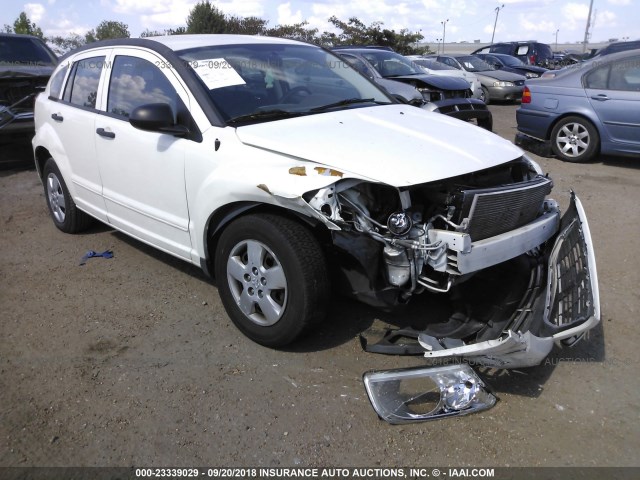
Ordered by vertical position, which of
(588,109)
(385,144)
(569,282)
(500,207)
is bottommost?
(569,282)

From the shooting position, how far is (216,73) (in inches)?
146

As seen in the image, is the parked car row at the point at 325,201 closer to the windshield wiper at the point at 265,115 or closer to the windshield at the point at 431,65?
the windshield wiper at the point at 265,115

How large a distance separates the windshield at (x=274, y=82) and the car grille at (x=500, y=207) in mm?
1412

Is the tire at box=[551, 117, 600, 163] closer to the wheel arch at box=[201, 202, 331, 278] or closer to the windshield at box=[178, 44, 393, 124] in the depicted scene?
the windshield at box=[178, 44, 393, 124]

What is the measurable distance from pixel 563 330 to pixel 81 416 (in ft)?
8.32

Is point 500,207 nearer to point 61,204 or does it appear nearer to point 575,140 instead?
point 61,204

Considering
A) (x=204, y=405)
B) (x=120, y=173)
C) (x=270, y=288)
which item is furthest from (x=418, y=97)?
(x=204, y=405)

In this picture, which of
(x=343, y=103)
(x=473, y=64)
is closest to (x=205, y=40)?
(x=343, y=103)

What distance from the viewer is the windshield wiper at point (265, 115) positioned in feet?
11.5

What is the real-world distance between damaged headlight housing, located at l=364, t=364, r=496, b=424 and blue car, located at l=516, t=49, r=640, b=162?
6013mm

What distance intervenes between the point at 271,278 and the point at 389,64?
28.3 feet

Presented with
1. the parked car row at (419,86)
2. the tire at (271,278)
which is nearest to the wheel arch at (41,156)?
the tire at (271,278)

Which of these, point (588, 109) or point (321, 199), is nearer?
point (321, 199)

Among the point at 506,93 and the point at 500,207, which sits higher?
the point at 500,207
